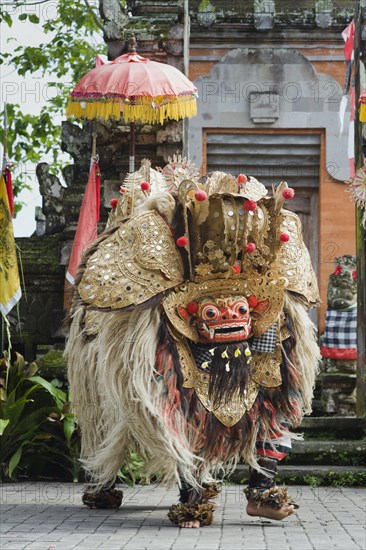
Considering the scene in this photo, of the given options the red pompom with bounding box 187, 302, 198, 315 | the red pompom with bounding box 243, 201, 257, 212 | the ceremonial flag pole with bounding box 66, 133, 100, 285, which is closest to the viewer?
the red pompom with bounding box 243, 201, 257, 212

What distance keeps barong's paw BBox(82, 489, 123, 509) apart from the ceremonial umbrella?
141 inches

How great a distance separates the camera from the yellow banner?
10227mm

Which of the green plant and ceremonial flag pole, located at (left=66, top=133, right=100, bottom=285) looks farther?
ceremonial flag pole, located at (left=66, top=133, right=100, bottom=285)

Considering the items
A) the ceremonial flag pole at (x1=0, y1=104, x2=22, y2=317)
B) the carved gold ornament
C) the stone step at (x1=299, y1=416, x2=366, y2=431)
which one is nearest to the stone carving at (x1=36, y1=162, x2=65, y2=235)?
the ceremonial flag pole at (x1=0, y1=104, x2=22, y2=317)

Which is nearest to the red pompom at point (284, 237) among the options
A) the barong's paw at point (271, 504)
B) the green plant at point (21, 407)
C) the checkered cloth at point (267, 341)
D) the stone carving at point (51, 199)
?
the checkered cloth at point (267, 341)

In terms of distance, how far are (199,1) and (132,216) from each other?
8.06 m

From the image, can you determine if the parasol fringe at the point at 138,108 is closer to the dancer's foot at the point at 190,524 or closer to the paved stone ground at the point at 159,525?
the paved stone ground at the point at 159,525

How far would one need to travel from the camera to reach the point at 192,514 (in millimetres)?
7441

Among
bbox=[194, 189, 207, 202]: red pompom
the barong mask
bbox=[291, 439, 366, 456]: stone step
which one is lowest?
bbox=[291, 439, 366, 456]: stone step

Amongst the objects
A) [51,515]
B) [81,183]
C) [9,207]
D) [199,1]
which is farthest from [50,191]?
[51,515]

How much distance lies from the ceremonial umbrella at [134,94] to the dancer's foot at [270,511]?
423 cm

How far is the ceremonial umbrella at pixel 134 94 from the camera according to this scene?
35.3 ft

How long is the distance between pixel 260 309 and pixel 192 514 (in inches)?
50.4

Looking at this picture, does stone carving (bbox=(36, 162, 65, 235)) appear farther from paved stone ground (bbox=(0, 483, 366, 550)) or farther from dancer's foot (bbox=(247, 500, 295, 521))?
dancer's foot (bbox=(247, 500, 295, 521))
